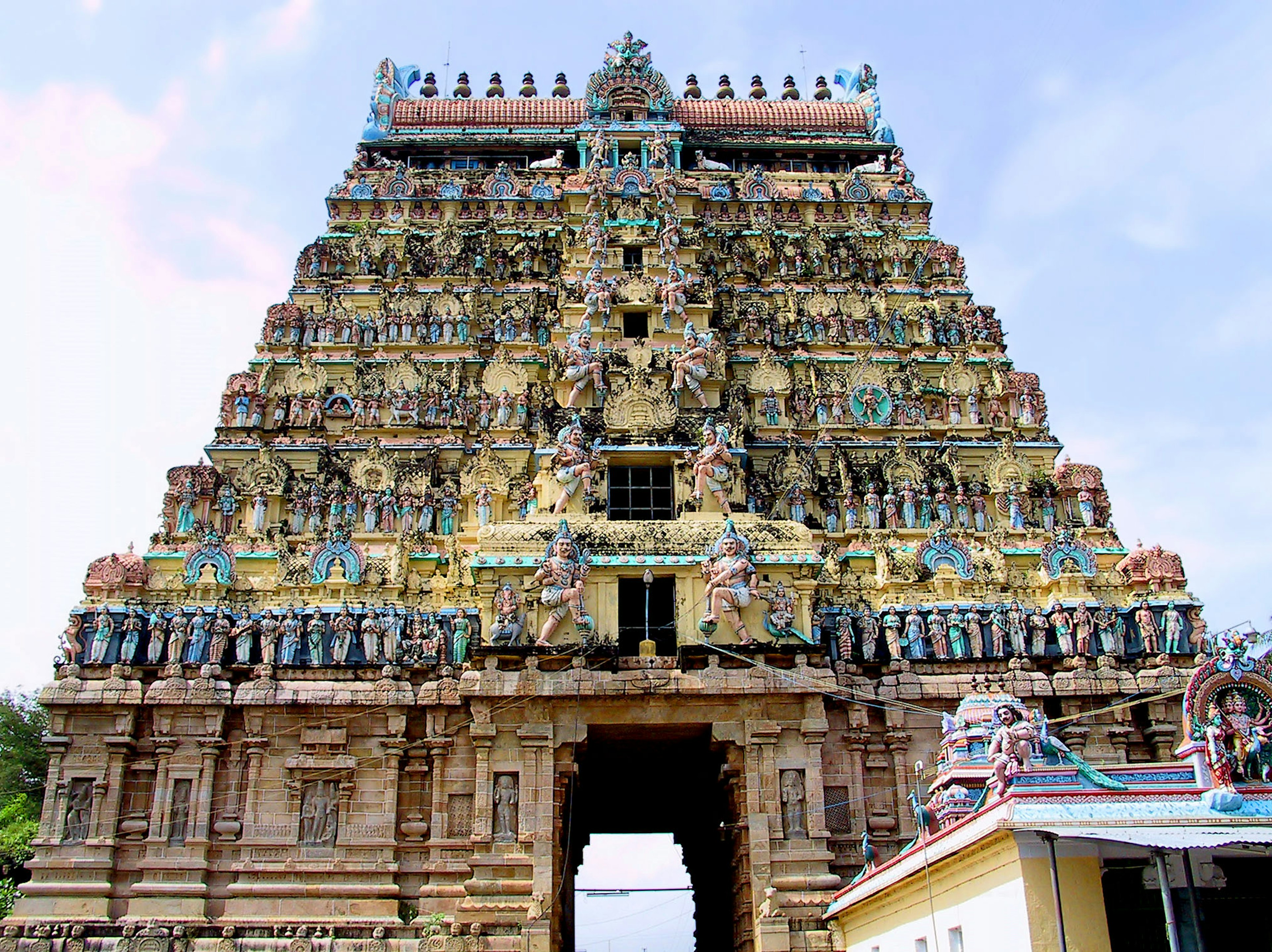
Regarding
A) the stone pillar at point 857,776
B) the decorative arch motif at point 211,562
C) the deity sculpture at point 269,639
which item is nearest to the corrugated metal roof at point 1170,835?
the stone pillar at point 857,776

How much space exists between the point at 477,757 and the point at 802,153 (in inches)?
1257

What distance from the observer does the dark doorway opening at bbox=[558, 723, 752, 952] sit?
80.6 feet

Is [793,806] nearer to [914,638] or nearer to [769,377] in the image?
[914,638]

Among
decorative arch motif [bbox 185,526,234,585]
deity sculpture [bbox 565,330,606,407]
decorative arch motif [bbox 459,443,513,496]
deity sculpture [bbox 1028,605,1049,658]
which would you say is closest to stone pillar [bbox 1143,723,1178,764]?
deity sculpture [bbox 1028,605,1049,658]

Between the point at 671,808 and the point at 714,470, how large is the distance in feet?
36.4

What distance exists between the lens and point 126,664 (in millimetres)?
26031

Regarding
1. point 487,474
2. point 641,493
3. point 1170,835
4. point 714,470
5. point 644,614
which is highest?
point 487,474

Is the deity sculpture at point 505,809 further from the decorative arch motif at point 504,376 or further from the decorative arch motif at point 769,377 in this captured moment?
the decorative arch motif at point 769,377

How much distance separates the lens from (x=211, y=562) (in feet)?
93.8

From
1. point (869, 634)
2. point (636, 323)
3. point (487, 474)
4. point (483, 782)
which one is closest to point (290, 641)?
point (483, 782)

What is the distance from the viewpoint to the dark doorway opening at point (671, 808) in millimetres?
24562

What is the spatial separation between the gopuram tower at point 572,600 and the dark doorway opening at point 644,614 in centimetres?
9

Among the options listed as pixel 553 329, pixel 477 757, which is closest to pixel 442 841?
pixel 477 757

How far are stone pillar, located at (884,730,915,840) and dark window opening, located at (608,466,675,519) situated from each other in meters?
7.57
